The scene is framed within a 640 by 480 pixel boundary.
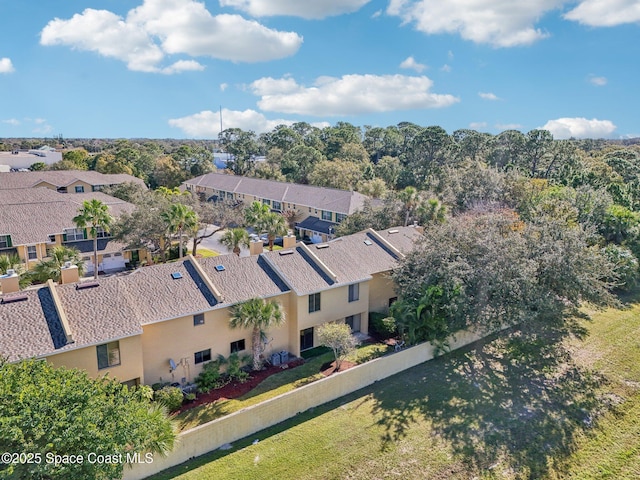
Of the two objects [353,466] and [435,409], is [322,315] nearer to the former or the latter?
[435,409]

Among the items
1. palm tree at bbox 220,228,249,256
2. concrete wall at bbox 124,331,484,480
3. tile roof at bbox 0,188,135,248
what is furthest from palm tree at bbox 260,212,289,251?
concrete wall at bbox 124,331,484,480

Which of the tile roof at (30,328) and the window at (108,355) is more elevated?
the tile roof at (30,328)

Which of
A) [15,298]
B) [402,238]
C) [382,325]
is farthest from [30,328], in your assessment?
[402,238]

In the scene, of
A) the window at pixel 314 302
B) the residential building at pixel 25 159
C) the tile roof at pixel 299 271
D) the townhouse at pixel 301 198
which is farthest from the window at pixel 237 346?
the residential building at pixel 25 159

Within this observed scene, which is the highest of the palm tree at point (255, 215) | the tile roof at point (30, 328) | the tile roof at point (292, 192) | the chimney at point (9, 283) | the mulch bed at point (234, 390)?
the tile roof at point (292, 192)

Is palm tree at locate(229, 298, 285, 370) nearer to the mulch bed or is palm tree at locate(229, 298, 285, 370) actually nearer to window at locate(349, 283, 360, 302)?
the mulch bed

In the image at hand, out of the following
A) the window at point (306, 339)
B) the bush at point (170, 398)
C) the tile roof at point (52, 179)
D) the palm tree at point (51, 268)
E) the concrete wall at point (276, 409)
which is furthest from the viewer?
the tile roof at point (52, 179)

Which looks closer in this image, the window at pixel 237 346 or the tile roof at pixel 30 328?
the tile roof at pixel 30 328

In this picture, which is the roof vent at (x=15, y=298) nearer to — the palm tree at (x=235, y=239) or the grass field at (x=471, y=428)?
the grass field at (x=471, y=428)
